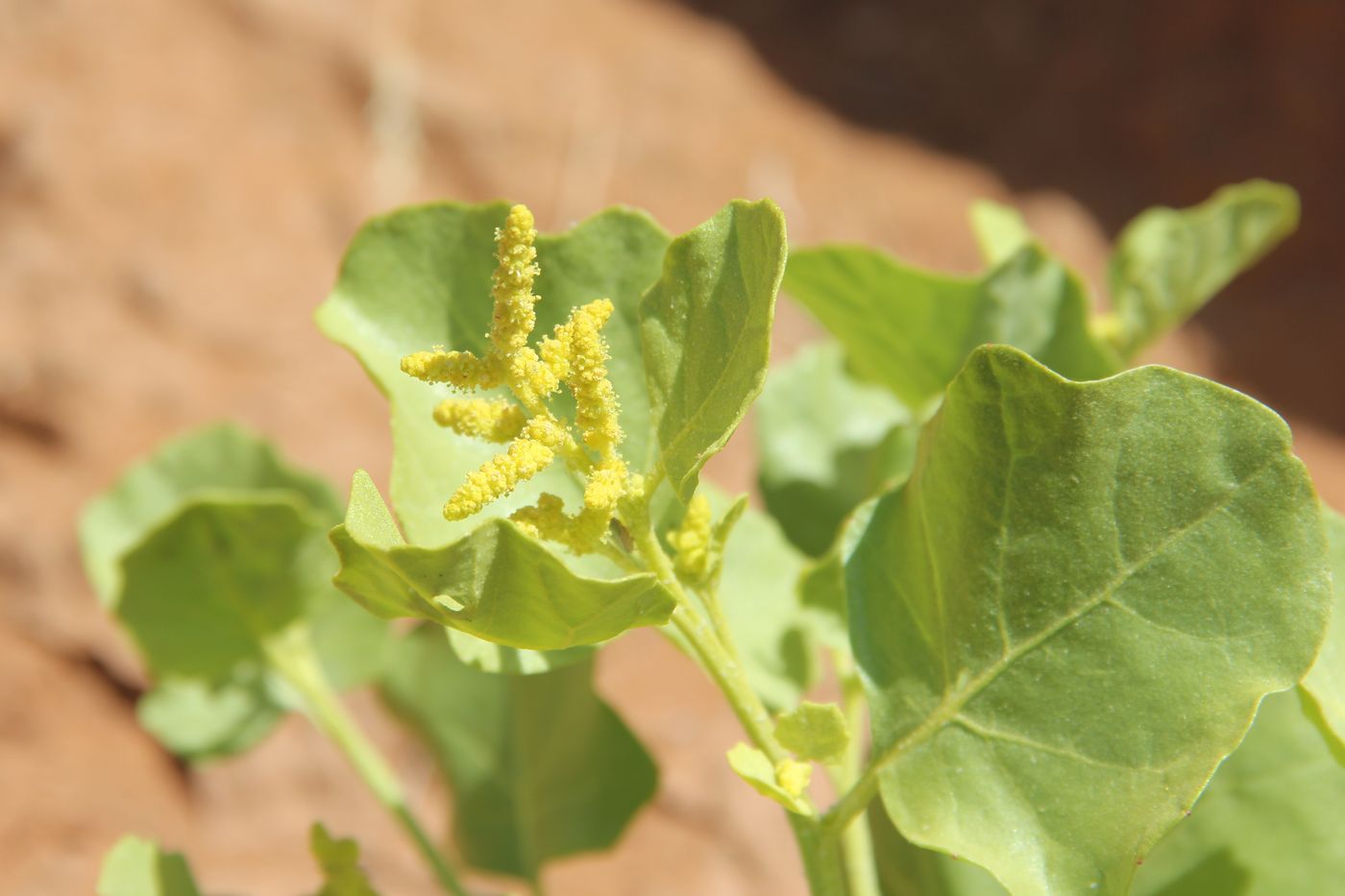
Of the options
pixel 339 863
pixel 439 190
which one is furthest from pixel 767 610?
pixel 439 190

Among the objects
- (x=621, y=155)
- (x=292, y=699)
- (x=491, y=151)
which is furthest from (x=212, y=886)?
(x=621, y=155)

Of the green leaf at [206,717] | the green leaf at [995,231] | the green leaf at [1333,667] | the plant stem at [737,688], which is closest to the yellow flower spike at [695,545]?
the plant stem at [737,688]

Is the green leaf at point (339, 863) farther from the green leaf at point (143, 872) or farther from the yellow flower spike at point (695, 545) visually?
the yellow flower spike at point (695, 545)

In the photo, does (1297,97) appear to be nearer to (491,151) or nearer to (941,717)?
(491,151)

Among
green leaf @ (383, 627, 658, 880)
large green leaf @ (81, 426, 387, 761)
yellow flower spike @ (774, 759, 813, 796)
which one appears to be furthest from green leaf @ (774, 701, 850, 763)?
large green leaf @ (81, 426, 387, 761)

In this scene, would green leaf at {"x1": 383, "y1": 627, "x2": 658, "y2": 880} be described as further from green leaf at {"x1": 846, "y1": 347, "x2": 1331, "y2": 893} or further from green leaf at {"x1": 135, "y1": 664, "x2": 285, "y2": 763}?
green leaf at {"x1": 846, "y1": 347, "x2": 1331, "y2": 893}

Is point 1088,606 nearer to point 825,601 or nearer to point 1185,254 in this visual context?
point 825,601
